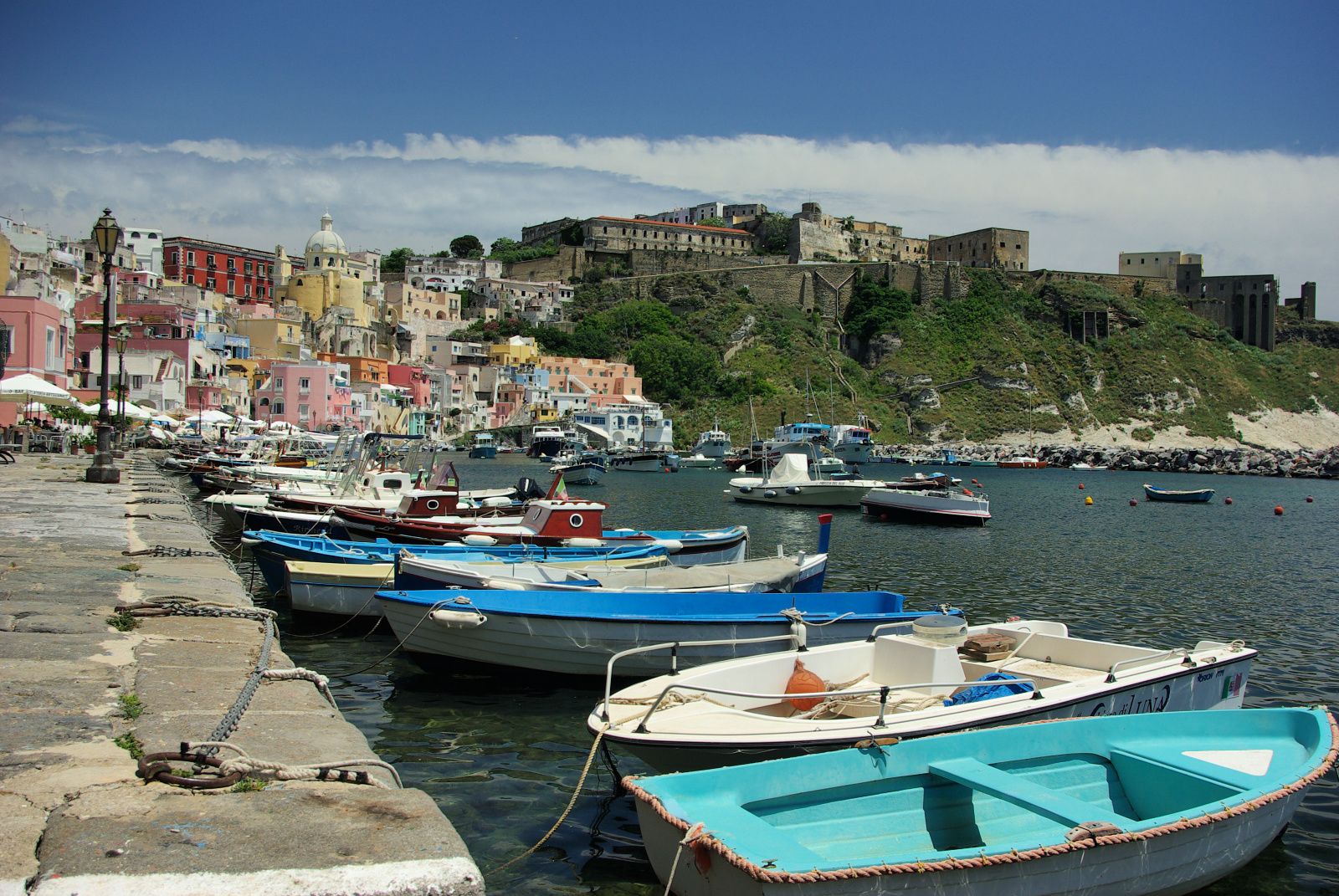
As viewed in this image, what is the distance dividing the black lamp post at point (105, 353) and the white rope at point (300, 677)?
1386cm

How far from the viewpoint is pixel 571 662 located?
10.7 metres

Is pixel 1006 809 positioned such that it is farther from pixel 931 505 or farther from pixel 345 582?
pixel 931 505

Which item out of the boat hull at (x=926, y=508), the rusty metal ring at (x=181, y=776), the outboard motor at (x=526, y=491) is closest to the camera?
the rusty metal ring at (x=181, y=776)

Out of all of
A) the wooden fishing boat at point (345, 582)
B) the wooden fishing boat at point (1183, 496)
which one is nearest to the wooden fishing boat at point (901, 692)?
the wooden fishing boat at point (345, 582)

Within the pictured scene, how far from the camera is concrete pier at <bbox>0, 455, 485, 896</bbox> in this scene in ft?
11.5

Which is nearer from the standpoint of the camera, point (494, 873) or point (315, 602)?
point (494, 873)

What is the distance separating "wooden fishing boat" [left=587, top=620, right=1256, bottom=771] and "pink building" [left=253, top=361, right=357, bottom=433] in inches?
2643

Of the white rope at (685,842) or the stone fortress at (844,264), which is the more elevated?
the stone fortress at (844,264)

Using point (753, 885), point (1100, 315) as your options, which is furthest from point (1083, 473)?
point (753, 885)

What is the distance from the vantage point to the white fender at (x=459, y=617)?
411 inches

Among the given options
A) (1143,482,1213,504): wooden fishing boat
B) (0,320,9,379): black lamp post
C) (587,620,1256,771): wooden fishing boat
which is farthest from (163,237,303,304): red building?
(587,620,1256,771): wooden fishing boat

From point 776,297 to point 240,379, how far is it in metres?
60.5

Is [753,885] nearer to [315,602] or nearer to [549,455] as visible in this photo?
[315,602]

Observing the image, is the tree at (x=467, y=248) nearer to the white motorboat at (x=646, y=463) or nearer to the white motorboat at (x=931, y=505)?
the white motorboat at (x=646, y=463)
